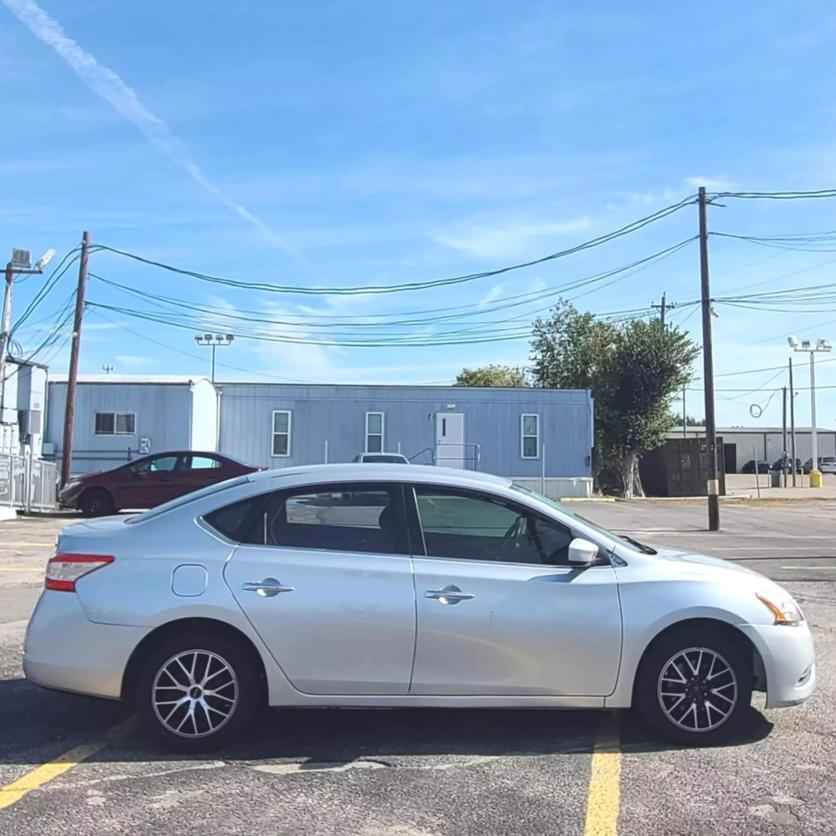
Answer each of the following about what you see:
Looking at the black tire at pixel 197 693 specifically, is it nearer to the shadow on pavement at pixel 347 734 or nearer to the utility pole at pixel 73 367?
the shadow on pavement at pixel 347 734

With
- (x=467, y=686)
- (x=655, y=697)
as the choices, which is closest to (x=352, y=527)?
(x=467, y=686)

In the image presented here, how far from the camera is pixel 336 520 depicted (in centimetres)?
521

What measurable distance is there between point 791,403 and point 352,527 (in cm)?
6633

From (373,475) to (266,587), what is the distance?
0.92 m

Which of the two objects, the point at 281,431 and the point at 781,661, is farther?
the point at 281,431

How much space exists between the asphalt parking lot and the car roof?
1498 mm

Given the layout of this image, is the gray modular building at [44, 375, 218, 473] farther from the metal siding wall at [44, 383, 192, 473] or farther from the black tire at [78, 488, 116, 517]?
the black tire at [78, 488, 116, 517]

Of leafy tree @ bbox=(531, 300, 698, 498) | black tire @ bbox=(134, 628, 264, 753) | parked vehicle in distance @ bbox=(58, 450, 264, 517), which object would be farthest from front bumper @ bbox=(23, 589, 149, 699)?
leafy tree @ bbox=(531, 300, 698, 498)

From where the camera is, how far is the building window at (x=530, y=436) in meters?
33.9

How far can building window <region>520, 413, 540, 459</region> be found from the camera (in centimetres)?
3388

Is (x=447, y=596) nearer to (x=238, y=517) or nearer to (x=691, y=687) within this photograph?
(x=238, y=517)

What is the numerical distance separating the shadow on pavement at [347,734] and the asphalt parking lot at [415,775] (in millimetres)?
13

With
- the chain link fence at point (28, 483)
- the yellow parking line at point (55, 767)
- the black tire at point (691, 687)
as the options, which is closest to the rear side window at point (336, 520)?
the yellow parking line at point (55, 767)

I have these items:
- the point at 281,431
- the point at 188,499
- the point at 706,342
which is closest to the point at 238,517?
the point at 188,499
